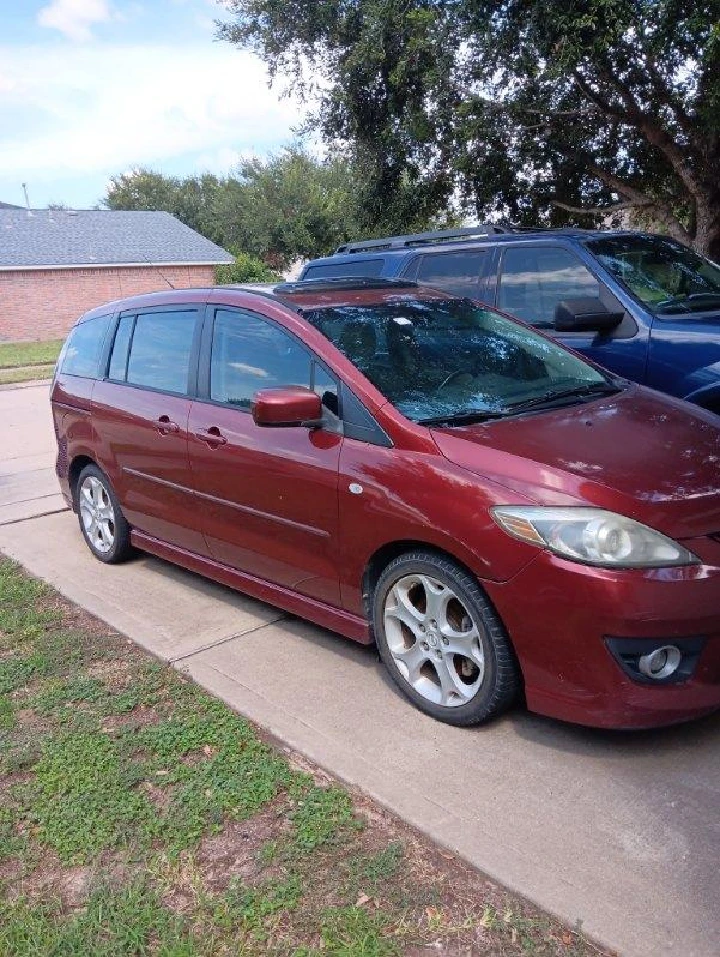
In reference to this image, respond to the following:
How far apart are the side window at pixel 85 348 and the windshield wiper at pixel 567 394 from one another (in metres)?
3.06

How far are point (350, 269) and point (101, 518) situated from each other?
3.24 meters

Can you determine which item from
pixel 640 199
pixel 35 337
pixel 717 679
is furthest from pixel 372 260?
pixel 35 337

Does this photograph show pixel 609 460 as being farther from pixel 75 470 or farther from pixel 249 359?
pixel 75 470

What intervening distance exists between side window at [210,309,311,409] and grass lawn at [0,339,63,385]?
600 inches

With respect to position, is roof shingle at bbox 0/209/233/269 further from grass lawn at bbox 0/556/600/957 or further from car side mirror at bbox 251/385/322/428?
grass lawn at bbox 0/556/600/957

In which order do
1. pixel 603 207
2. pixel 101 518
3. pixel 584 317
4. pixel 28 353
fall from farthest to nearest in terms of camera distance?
pixel 28 353
pixel 603 207
pixel 101 518
pixel 584 317

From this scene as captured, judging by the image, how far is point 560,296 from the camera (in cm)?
602

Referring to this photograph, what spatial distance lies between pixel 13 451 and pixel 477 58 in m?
7.61

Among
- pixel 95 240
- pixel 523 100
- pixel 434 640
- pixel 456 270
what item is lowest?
pixel 434 640

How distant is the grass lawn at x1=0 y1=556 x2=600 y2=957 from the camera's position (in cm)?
240

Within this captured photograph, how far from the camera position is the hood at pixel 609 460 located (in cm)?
302

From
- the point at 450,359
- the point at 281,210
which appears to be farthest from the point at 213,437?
the point at 281,210

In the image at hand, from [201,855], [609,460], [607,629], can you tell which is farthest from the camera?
[609,460]

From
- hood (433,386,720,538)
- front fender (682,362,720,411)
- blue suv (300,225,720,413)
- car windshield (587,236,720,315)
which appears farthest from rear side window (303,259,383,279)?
hood (433,386,720,538)
